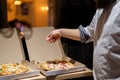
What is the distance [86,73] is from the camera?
153cm

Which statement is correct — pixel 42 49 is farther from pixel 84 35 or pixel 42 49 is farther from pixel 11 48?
pixel 84 35

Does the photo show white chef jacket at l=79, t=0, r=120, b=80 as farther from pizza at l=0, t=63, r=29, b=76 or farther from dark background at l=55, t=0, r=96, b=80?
dark background at l=55, t=0, r=96, b=80

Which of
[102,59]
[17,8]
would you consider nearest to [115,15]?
[102,59]

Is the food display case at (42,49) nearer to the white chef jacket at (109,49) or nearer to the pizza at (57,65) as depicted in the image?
the pizza at (57,65)

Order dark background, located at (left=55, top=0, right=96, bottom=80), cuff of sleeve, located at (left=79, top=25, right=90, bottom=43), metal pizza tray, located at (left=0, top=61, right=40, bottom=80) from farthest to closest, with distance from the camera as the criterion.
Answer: dark background, located at (left=55, top=0, right=96, bottom=80) → cuff of sleeve, located at (left=79, top=25, right=90, bottom=43) → metal pizza tray, located at (left=0, top=61, right=40, bottom=80)

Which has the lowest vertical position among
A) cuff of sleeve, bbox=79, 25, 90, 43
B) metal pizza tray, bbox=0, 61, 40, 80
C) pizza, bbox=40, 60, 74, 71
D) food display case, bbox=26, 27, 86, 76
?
metal pizza tray, bbox=0, 61, 40, 80

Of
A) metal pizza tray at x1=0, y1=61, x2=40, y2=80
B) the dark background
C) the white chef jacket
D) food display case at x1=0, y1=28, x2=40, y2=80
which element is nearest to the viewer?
the white chef jacket

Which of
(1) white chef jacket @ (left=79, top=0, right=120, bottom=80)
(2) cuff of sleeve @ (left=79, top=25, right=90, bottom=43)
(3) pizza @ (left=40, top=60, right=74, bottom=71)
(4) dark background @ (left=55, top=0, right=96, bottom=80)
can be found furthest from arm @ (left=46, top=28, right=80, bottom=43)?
(4) dark background @ (left=55, top=0, right=96, bottom=80)

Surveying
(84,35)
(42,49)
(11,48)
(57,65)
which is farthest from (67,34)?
(11,48)

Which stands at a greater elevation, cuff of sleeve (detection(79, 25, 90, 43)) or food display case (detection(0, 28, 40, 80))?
cuff of sleeve (detection(79, 25, 90, 43))

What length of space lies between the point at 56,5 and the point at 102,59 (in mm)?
861

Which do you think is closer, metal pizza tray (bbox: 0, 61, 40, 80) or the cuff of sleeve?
metal pizza tray (bbox: 0, 61, 40, 80)

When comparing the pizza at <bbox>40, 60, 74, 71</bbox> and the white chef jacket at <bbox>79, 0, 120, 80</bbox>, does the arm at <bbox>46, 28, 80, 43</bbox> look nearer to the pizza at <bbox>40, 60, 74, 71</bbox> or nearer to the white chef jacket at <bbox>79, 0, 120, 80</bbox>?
the pizza at <bbox>40, 60, 74, 71</bbox>

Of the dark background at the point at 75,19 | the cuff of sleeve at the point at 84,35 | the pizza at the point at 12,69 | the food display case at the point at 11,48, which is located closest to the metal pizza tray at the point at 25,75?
the pizza at the point at 12,69
